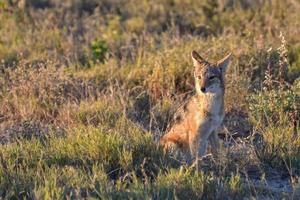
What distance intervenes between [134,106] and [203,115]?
171cm

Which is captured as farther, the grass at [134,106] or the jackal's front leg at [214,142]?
the jackal's front leg at [214,142]

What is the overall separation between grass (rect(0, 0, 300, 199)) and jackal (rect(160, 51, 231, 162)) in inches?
8.0

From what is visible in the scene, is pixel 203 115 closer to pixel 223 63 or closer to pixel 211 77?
pixel 211 77

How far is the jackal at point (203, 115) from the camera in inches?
267

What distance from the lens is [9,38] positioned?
1173 centimetres

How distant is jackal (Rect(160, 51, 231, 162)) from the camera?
6.79 m

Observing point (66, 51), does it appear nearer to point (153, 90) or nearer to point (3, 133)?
point (153, 90)

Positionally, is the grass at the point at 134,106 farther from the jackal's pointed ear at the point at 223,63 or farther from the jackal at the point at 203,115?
the jackal's pointed ear at the point at 223,63

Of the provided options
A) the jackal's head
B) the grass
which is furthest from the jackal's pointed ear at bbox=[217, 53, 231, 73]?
the grass

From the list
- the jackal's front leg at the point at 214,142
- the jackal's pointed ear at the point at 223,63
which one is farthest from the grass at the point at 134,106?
the jackal's pointed ear at the point at 223,63

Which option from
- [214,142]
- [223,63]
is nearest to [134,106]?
[214,142]

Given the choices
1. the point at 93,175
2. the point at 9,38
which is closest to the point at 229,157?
the point at 93,175

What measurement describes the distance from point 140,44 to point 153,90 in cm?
253

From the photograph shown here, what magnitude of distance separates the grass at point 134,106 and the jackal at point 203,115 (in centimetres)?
20
